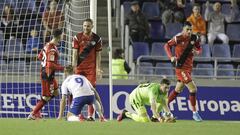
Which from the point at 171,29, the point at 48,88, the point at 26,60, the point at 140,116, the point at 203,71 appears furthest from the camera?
Answer: the point at 171,29

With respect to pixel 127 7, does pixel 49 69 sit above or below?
below

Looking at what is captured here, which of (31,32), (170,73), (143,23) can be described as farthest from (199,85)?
(31,32)

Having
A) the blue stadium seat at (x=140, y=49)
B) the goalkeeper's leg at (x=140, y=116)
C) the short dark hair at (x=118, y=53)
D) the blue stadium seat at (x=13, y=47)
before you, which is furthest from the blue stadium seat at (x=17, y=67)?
the goalkeeper's leg at (x=140, y=116)

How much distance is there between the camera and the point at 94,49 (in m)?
15.6

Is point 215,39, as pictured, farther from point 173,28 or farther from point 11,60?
point 11,60

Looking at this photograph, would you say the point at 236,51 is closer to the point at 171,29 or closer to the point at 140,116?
the point at 171,29

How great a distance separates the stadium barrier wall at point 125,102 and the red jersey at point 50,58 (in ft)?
7.01

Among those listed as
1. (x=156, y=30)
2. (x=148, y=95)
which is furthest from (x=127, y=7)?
(x=148, y=95)

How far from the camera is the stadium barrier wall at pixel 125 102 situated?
18891 mm

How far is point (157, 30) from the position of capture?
72.3 feet

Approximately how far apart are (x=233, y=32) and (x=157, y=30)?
81.3 inches

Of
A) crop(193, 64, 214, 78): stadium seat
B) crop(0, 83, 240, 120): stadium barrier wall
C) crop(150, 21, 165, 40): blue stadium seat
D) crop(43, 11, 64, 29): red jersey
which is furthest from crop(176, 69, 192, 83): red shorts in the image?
crop(150, 21, 165, 40): blue stadium seat

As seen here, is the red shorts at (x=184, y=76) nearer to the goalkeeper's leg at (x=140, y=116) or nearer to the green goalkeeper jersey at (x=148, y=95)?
the green goalkeeper jersey at (x=148, y=95)

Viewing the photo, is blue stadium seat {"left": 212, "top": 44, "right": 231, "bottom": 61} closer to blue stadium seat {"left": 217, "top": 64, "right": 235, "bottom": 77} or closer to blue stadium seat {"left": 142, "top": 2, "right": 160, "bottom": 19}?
blue stadium seat {"left": 217, "top": 64, "right": 235, "bottom": 77}
